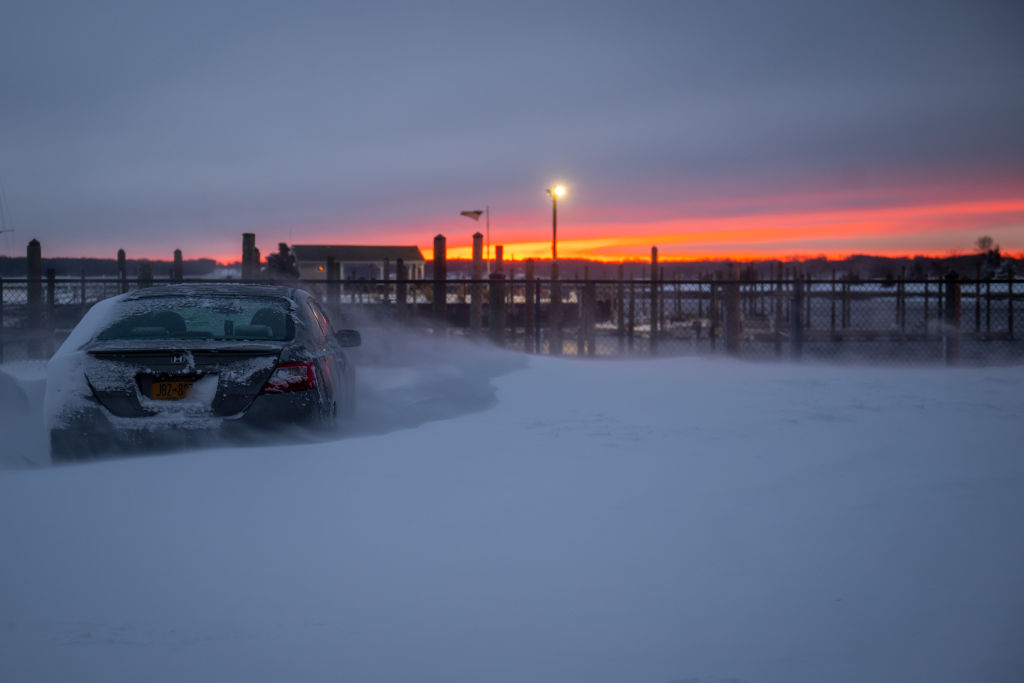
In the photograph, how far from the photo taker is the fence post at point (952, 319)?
1376 cm

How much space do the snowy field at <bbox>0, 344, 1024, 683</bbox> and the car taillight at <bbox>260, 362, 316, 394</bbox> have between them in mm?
383

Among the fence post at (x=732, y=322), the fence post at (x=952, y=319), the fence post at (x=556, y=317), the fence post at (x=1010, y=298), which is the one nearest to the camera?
the fence post at (x=1010, y=298)

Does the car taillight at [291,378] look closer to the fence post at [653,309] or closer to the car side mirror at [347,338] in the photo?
the car side mirror at [347,338]

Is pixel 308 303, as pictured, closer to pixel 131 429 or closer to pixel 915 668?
pixel 131 429

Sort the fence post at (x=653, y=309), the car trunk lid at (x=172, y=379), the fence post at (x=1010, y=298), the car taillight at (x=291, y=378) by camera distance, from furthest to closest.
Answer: the fence post at (x=653, y=309) → the fence post at (x=1010, y=298) → the car taillight at (x=291, y=378) → the car trunk lid at (x=172, y=379)

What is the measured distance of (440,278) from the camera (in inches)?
550

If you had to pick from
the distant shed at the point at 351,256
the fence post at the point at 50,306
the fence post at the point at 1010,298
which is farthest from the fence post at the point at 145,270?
the distant shed at the point at 351,256

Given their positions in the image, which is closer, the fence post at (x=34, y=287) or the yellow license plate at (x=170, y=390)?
the yellow license plate at (x=170, y=390)

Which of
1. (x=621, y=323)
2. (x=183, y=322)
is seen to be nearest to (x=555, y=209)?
(x=621, y=323)

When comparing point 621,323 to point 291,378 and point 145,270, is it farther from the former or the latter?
point 291,378

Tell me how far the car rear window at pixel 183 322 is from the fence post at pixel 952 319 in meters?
13.0

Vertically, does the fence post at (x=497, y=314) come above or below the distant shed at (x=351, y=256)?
below

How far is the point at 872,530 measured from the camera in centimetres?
373

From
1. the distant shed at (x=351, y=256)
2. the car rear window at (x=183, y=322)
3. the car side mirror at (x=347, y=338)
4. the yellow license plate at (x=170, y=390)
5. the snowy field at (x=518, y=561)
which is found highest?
the distant shed at (x=351, y=256)
